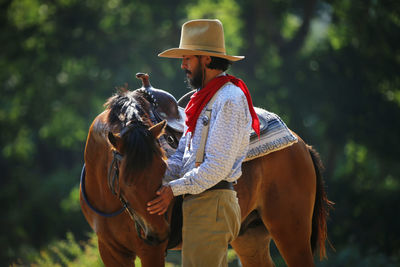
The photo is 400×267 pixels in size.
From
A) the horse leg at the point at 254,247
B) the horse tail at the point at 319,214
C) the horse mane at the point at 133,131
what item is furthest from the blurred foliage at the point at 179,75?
the horse mane at the point at 133,131

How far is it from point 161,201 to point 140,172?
0.22 meters

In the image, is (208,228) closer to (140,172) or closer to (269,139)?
(140,172)

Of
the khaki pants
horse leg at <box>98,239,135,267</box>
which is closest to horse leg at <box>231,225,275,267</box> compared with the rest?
horse leg at <box>98,239,135,267</box>

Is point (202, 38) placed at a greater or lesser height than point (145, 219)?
greater

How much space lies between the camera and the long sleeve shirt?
301 cm

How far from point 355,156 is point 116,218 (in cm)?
1266

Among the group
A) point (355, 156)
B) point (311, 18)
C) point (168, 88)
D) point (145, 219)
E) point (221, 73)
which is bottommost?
point (355, 156)

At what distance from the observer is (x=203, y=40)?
10.8 feet

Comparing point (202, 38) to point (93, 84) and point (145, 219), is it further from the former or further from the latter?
point (93, 84)

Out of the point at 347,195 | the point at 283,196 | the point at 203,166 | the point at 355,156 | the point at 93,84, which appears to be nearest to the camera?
the point at 203,166

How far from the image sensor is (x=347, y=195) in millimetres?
12758

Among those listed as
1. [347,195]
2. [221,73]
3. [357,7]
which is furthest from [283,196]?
[357,7]

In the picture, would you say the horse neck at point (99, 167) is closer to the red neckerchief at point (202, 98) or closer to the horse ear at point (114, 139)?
the horse ear at point (114, 139)

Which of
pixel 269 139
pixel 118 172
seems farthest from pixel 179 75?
pixel 118 172
